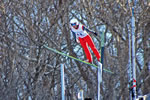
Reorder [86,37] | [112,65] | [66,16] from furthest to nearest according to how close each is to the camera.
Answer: [66,16] → [112,65] → [86,37]

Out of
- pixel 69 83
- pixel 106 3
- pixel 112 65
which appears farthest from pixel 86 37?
pixel 69 83

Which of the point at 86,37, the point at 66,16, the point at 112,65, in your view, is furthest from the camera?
the point at 66,16

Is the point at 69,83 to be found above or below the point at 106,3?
below

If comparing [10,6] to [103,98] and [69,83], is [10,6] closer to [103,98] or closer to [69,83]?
[69,83]

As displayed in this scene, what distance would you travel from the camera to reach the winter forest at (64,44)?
57.3ft

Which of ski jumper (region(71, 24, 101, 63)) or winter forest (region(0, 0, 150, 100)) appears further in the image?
winter forest (region(0, 0, 150, 100))

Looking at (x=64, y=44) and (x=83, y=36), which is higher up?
(x=64, y=44)

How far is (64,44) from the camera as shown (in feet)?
61.2

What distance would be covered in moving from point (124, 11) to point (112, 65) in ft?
8.13

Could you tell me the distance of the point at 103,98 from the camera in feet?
59.1

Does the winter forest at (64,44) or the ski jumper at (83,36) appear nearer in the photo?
the ski jumper at (83,36)

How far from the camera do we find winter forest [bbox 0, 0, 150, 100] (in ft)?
57.3

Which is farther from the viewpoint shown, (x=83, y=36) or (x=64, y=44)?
(x=64, y=44)

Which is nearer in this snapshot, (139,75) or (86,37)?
(86,37)
